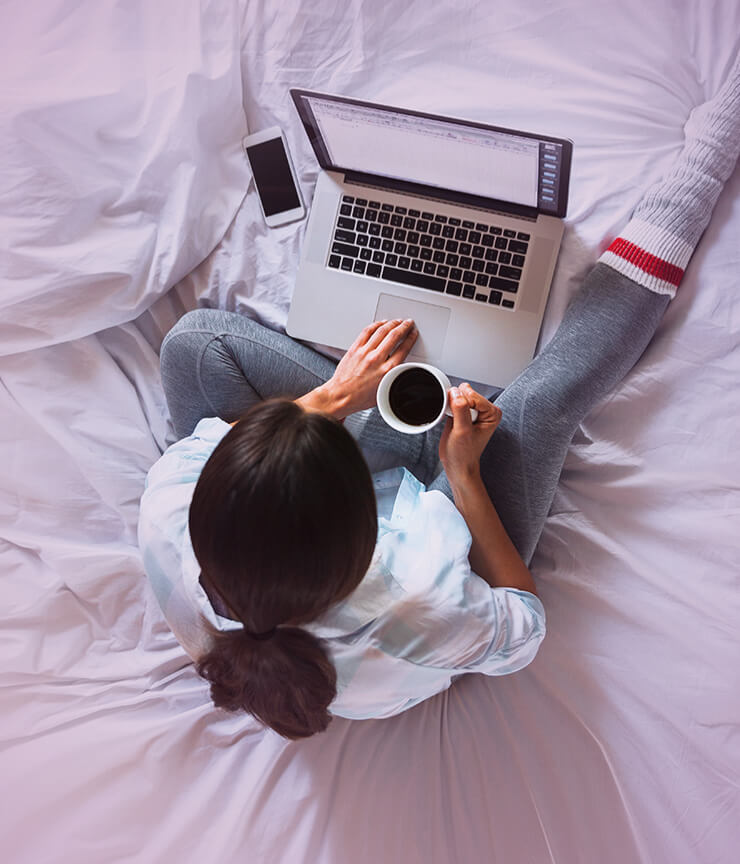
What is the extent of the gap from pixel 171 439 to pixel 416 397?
0.47 m

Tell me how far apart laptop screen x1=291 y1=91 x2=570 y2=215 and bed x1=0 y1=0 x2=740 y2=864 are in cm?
14

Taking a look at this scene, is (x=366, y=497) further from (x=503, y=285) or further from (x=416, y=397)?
(x=503, y=285)

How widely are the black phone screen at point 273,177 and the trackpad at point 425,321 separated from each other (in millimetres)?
245

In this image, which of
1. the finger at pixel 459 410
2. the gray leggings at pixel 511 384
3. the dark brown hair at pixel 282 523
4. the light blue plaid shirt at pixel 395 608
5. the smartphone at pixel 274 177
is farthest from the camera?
Answer: the smartphone at pixel 274 177

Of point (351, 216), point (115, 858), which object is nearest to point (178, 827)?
point (115, 858)

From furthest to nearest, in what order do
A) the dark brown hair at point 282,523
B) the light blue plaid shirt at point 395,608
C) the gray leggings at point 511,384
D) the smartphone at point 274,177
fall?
the smartphone at point 274,177 → the gray leggings at point 511,384 → the light blue plaid shirt at point 395,608 → the dark brown hair at point 282,523

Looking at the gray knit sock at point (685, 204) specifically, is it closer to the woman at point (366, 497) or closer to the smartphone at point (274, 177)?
the woman at point (366, 497)

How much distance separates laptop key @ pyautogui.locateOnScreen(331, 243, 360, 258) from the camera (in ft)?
3.41

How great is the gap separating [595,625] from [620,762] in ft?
→ 0.59

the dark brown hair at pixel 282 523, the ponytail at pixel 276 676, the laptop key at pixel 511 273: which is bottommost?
the ponytail at pixel 276 676

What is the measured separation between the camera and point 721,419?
3.06 feet

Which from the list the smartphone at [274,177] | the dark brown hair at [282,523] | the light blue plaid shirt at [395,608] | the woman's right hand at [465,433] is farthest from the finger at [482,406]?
the smartphone at [274,177]

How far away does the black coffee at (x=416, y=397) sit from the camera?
0.85 metres

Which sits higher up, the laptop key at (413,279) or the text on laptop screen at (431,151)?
the text on laptop screen at (431,151)
